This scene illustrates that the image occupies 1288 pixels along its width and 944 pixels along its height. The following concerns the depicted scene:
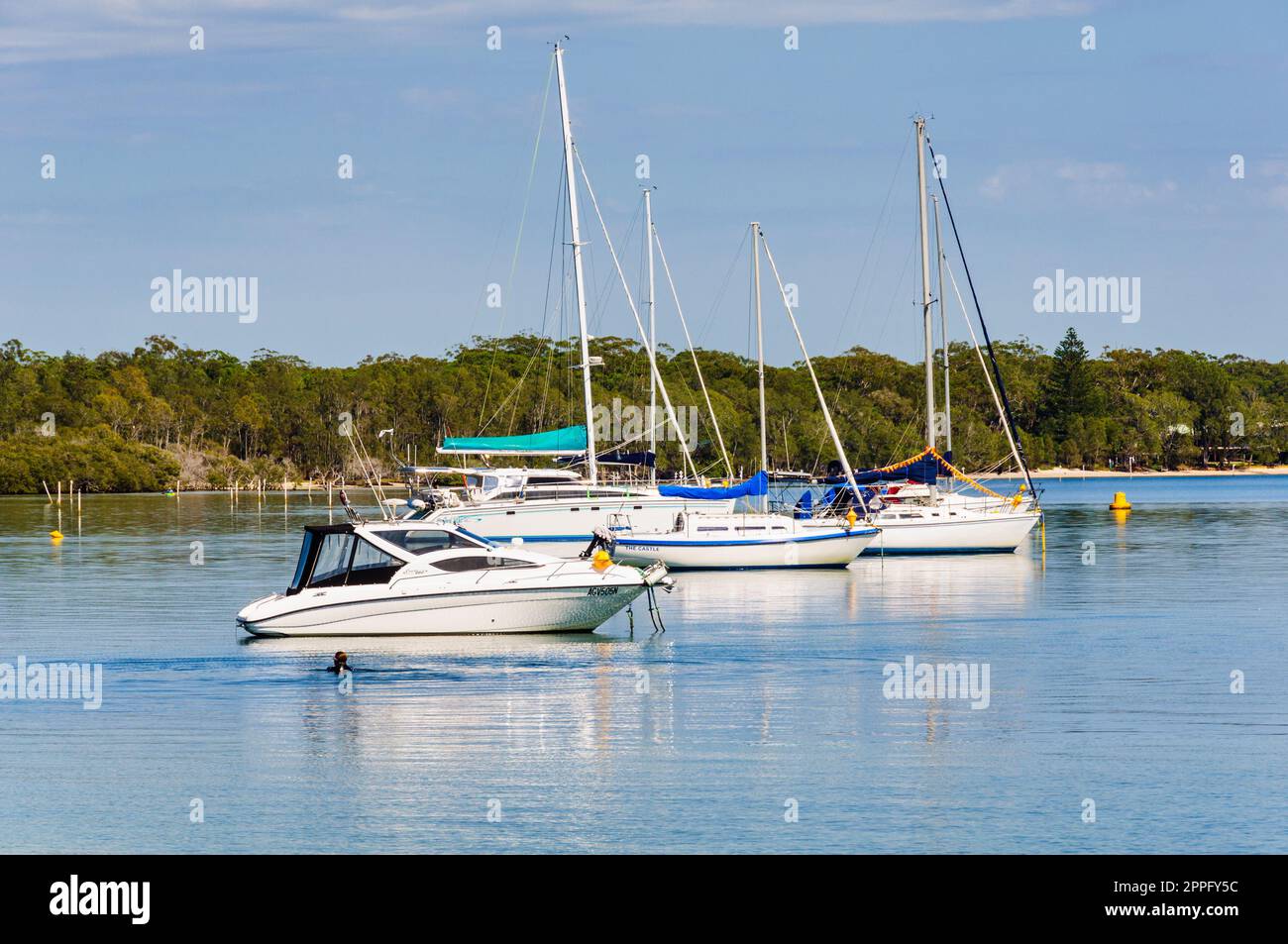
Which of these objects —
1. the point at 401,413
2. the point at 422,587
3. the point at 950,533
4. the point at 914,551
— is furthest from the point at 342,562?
the point at 401,413

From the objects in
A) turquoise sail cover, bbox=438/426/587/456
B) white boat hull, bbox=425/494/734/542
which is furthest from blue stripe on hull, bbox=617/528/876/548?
turquoise sail cover, bbox=438/426/587/456

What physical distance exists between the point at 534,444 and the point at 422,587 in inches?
1288

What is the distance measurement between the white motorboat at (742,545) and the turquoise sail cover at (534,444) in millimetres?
12166

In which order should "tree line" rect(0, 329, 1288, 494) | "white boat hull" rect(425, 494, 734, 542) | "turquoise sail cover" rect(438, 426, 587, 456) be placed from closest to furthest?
1. "white boat hull" rect(425, 494, 734, 542)
2. "turquoise sail cover" rect(438, 426, 587, 456)
3. "tree line" rect(0, 329, 1288, 494)

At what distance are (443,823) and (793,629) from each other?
58.9 feet

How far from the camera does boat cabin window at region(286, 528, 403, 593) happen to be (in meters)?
32.4

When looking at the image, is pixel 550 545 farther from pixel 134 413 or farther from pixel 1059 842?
pixel 134 413

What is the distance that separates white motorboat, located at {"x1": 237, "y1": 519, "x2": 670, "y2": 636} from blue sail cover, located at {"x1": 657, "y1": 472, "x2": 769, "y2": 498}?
2445 centimetres

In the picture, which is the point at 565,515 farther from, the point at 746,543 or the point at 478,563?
the point at 478,563

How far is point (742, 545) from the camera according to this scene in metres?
50.8

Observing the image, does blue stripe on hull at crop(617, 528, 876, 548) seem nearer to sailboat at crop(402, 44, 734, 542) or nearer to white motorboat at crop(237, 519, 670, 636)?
sailboat at crop(402, 44, 734, 542)

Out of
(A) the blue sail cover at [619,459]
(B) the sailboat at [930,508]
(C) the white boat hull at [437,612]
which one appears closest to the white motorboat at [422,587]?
(C) the white boat hull at [437,612]

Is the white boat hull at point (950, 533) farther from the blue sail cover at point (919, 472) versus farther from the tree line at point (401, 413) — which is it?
the tree line at point (401, 413)
